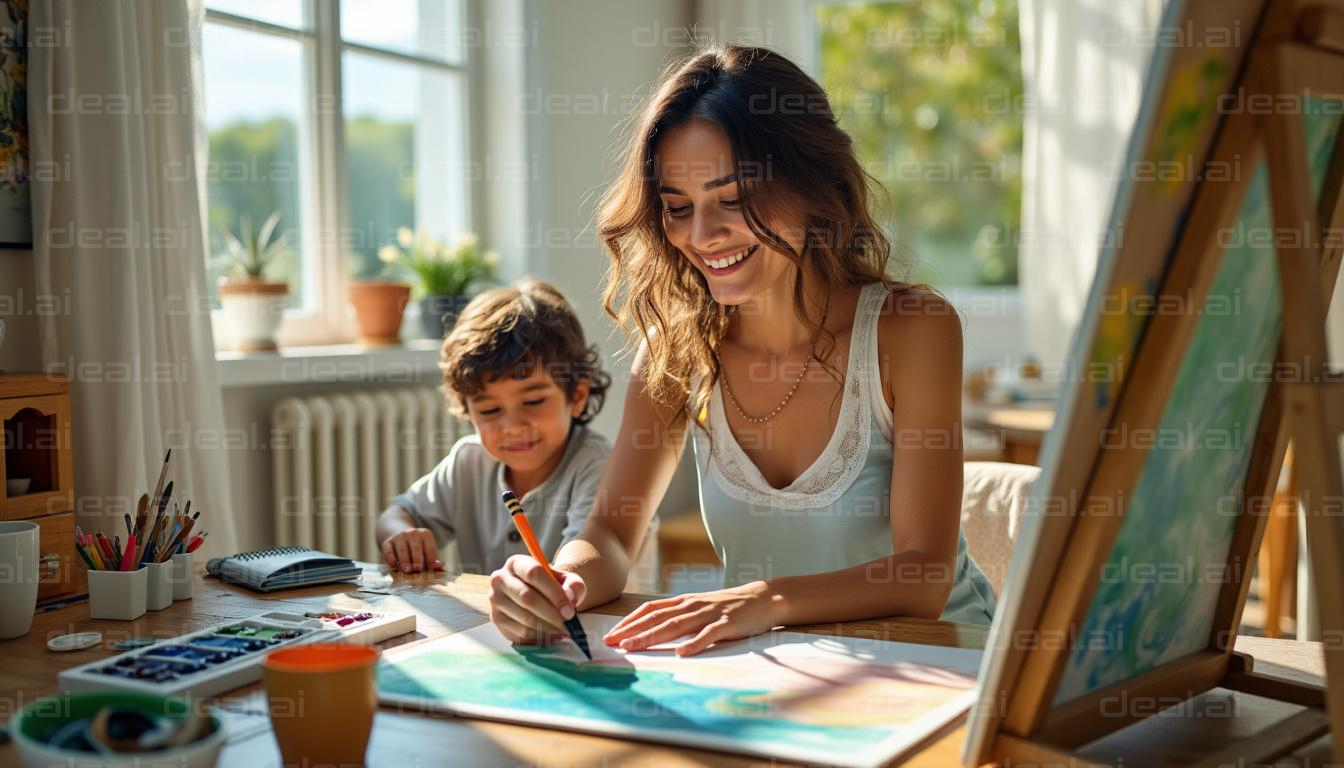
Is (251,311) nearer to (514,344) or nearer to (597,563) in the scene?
(514,344)

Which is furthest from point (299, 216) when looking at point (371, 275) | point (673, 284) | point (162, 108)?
point (673, 284)

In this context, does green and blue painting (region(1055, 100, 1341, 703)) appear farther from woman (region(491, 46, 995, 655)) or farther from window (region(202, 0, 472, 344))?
window (region(202, 0, 472, 344))

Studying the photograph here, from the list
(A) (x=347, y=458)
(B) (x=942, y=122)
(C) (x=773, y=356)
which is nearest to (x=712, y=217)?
(C) (x=773, y=356)

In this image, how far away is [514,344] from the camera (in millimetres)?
1966

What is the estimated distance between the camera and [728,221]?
59.8 inches

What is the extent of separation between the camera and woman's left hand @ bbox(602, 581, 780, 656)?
1.14 m

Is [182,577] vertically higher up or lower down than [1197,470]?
lower down

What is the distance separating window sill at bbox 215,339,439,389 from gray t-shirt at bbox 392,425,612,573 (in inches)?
27.7

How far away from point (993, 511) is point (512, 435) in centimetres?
78

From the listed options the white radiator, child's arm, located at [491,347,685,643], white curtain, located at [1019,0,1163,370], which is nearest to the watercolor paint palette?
child's arm, located at [491,347,685,643]

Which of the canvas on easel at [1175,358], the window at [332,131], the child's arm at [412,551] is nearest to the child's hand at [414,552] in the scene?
the child's arm at [412,551]

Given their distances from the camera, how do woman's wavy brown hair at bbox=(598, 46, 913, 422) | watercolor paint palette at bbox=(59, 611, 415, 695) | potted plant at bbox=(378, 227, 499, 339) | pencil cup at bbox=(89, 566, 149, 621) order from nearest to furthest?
watercolor paint palette at bbox=(59, 611, 415, 695) < pencil cup at bbox=(89, 566, 149, 621) < woman's wavy brown hair at bbox=(598, 46, 913, 422) < potted plant at bbox=(378, 227, 499, 339)

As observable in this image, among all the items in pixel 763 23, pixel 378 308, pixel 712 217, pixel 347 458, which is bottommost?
pixel 347 458

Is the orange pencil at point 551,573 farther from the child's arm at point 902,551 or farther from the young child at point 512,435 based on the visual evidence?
the young child at point 512,435
